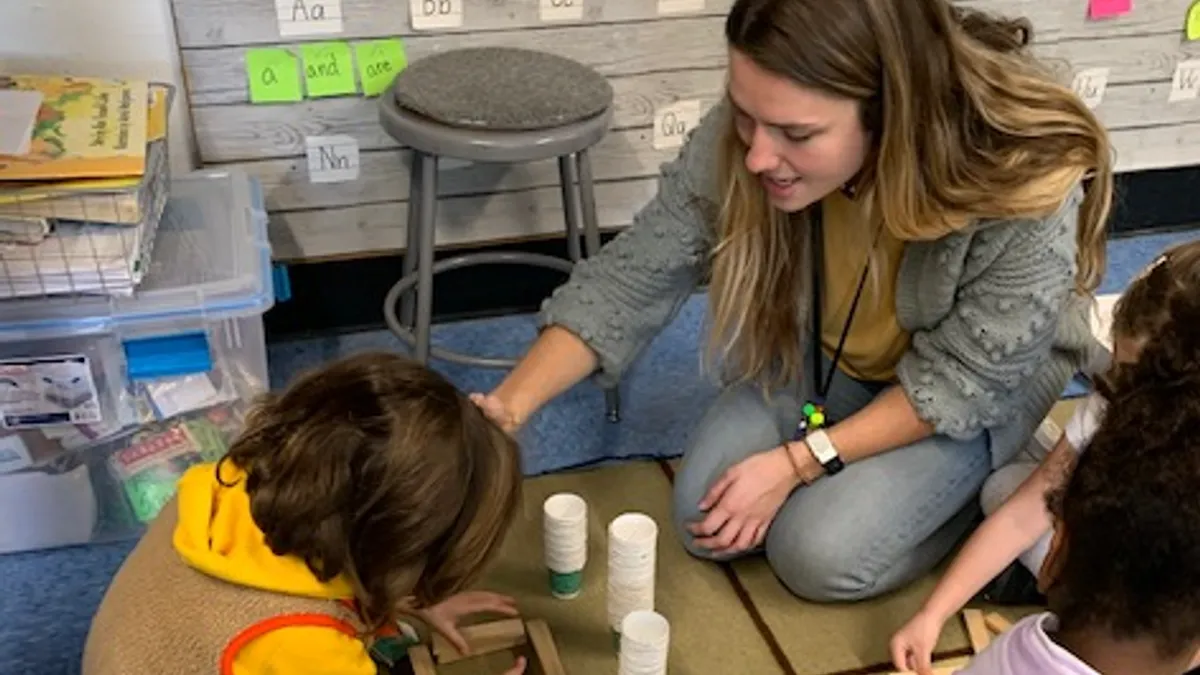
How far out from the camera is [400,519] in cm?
101

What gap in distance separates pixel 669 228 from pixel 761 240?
11 centimetres

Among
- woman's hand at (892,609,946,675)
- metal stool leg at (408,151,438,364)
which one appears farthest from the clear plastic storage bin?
woman's hand at (892,609,946,675)

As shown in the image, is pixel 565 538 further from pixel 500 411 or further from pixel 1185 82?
pixel 1185 82

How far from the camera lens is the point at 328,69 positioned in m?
1.76

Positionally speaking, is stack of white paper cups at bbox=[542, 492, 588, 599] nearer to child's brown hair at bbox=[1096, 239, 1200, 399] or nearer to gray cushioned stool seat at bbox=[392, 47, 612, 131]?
gray cushioned stool seat at bbox=[392, 47, 612, 131]

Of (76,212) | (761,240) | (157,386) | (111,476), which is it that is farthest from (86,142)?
(761,240)

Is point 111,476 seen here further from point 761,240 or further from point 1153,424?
point 1153,424

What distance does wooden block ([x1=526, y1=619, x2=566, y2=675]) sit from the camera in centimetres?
130

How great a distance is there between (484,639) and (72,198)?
619 mm

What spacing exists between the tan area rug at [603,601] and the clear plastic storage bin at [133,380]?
0.37 metres

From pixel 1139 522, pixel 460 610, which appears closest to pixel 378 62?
pixel 460 610

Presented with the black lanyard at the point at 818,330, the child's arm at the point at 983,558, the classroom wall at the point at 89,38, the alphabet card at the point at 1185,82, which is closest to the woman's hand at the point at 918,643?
the child's arm at the point at 983,558

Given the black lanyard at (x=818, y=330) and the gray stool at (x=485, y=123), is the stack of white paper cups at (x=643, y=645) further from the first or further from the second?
the gray stool at (x=485, y=123)

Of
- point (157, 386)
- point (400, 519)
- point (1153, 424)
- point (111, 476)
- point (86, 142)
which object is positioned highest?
point (1153, 424)
